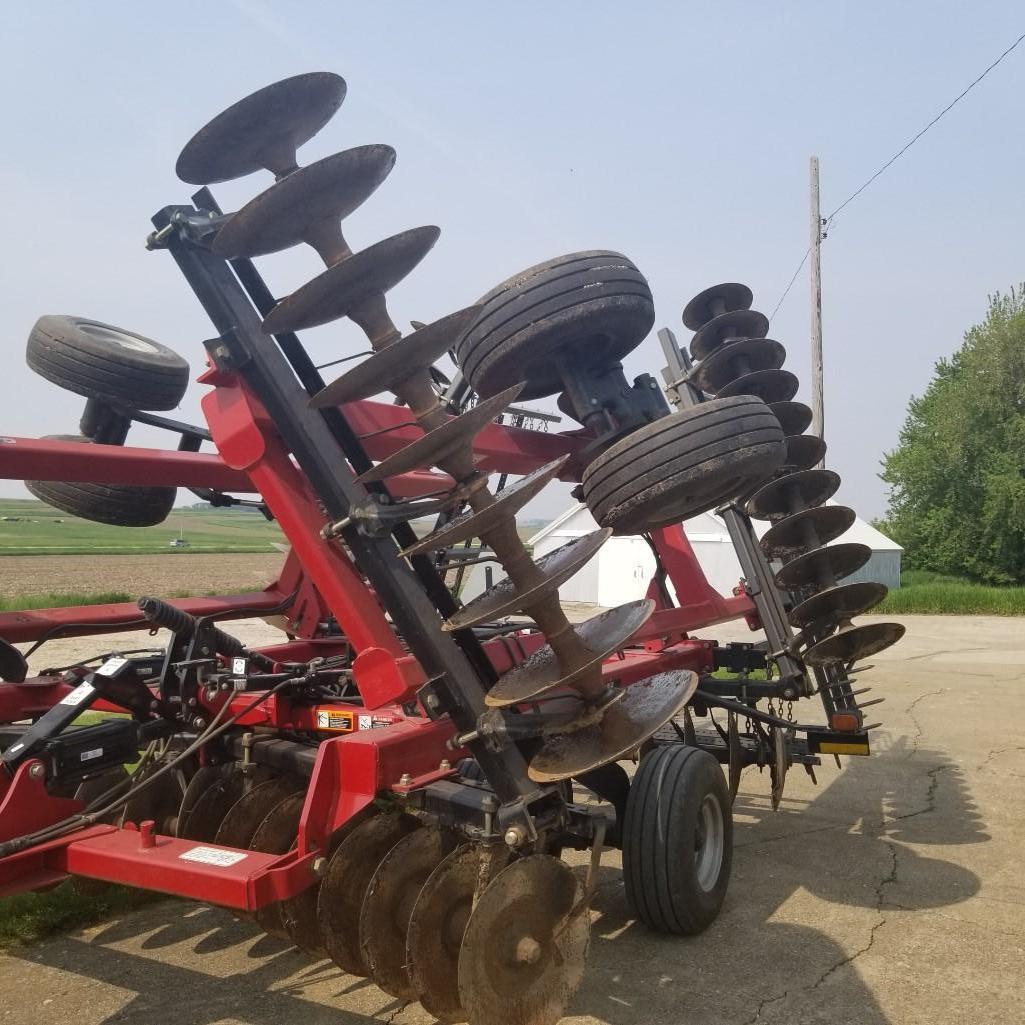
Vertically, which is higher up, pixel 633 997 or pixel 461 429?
pixel 461 429

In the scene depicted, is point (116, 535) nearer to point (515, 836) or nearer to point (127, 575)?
point (127, 575)

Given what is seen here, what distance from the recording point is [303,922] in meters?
3.34

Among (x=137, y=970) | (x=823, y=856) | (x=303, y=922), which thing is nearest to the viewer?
(x=303, y=922)

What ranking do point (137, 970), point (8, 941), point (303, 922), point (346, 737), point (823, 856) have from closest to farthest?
point (346, 737) → point (303, 922) → point (137, 970) → point (8, 941) → point (823, 856)

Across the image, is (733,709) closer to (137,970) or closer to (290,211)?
(137,970)

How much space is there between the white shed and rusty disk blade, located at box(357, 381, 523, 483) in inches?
804

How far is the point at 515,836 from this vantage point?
8.91 ft

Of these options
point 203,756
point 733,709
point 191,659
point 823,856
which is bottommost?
point 823,856

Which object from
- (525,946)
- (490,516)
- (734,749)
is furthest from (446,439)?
(734,749)

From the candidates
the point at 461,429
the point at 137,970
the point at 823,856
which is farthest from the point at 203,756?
the point at 823,856

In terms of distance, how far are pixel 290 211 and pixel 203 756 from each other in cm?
227

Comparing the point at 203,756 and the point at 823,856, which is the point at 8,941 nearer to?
the point at 203,756

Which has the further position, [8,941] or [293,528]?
[8,941]

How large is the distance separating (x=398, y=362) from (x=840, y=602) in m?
3.34
